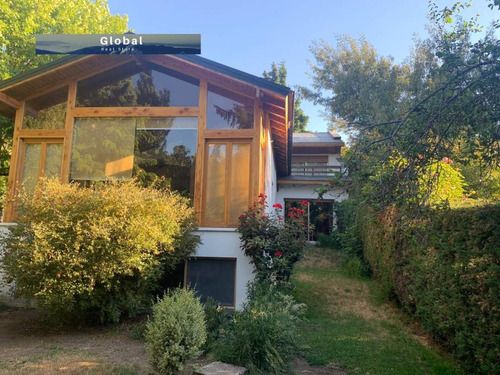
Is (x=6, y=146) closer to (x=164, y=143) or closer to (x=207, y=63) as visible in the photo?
(x=164, y=143)

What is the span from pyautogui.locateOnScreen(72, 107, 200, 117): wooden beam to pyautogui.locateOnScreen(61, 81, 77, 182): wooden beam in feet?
0.51

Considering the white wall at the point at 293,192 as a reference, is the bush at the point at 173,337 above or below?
below

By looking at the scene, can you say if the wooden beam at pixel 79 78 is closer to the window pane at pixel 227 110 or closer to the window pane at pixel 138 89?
the window pane at pixel 138 89

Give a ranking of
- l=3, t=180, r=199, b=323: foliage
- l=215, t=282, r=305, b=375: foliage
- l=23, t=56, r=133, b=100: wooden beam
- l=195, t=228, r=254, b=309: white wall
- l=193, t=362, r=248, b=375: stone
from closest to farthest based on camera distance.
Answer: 1. l=193, t=362, r=248, b=375: stone
2. l=215, t=282, r=305, b=375: foliage
3. l=3, t=180, r=199, b=323: foliage
4. l=195, t=228, r=254, b=309: white wall
5. l=23, t=56, r=133, b=100: wooden beam

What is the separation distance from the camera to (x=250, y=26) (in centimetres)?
1049

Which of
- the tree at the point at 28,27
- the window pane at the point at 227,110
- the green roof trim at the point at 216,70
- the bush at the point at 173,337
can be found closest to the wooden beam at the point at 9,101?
the green roof trim at the point at 216,70

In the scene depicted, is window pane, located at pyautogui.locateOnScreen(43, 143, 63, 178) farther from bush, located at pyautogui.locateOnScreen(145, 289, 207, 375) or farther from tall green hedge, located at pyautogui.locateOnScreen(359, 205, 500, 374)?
tall green hedge, located at pyautogui.locateOnScreen(359, 205, 500, 374)

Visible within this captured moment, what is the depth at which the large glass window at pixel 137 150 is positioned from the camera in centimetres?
846

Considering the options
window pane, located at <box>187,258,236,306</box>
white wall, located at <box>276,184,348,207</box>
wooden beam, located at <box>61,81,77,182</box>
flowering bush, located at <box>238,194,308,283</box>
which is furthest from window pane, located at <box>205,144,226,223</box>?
white wall, located at <box>276,184,348,207</box>

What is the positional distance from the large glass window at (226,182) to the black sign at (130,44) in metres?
2.35

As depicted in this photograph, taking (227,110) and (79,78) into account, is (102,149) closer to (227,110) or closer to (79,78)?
(79,78)

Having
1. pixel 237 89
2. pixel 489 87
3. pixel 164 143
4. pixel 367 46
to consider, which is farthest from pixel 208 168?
pixel 367 46

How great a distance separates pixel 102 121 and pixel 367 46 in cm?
1854

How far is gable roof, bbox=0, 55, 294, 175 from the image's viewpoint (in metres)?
8.00
